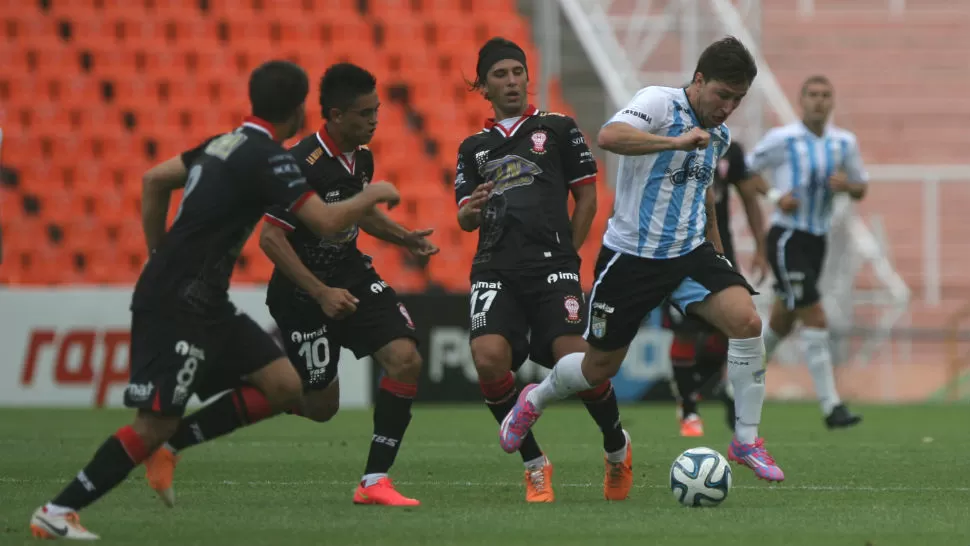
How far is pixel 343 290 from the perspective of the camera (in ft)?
21.9

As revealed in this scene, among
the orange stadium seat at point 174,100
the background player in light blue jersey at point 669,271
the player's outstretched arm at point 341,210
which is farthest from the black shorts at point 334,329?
the orange stadium seat at point 174,100

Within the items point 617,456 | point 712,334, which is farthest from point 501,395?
point 712,334

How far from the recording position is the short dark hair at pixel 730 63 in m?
6.77

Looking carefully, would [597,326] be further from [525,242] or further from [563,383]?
[525,242]

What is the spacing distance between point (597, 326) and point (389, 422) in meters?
1.05

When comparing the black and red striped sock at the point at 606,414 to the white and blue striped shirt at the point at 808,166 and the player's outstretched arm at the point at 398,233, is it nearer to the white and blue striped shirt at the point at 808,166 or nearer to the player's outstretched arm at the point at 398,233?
the player's outstretched arm at the point at 398,233

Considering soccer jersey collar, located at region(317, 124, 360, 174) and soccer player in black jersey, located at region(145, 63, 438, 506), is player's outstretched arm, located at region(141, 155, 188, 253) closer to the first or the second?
soccer player in black jersey, located at region(145, 63, 438, 506)

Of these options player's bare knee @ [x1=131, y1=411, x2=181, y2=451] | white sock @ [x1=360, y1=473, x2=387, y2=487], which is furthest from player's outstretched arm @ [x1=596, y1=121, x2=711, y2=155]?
player's bare knee @ [x1=131, y1=411, x2=181, y2=451]

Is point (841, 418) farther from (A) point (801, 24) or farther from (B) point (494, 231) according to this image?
(A) point (801, 24)

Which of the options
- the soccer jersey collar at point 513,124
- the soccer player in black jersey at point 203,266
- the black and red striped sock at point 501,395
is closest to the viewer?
the soccer player in black jersey at point 203,266

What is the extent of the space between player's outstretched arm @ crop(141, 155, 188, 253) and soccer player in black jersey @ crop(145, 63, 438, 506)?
0.67 m

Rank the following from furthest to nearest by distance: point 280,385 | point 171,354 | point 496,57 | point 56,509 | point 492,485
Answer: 1. point 492,485
2. point 496,57
3. point 280,385
4. point 171,354
5. point 56,509

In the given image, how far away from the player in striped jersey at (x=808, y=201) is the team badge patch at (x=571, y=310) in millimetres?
4991

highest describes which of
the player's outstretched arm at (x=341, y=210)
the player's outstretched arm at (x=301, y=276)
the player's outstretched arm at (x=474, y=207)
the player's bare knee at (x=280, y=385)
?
the player's outstretched arm at (x=341, y=210)
